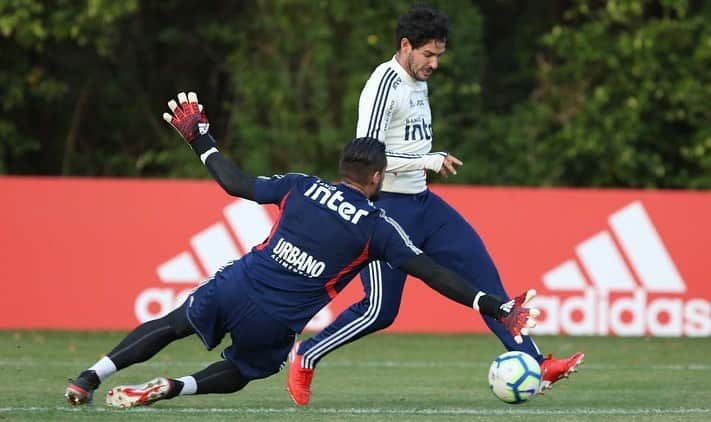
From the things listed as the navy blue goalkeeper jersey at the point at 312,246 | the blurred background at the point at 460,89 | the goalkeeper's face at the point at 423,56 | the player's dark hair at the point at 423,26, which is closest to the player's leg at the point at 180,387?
the navy blue goalkeeper jersey at the point at 312,246

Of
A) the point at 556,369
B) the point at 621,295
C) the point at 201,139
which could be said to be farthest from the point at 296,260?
the point at 621,295

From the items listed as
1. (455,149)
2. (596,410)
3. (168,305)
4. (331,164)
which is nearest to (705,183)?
(455,149)

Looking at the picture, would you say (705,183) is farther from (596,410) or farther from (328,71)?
(596,410)

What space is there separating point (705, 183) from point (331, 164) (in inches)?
205

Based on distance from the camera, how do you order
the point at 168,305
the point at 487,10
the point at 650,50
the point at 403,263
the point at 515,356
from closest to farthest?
the point at 403,263, the point at 515,356, the point at 168,305, the point at 650,50, the point at 487,10

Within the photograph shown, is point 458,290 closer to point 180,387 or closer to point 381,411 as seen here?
point 381,411

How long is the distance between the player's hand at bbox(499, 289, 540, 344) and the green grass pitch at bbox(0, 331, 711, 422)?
733 mm

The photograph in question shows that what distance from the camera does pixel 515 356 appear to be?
766 centimetres

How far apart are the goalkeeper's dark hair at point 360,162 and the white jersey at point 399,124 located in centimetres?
90

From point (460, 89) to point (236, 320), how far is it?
13458 mm

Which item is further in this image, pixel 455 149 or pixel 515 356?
pixel 455 149

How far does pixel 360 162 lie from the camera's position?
7156 millimetres

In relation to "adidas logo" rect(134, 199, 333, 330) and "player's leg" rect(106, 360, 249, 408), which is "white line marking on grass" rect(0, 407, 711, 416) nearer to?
"player's leg" rect(106, 360, 249, 408)

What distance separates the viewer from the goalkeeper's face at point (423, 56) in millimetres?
8328
